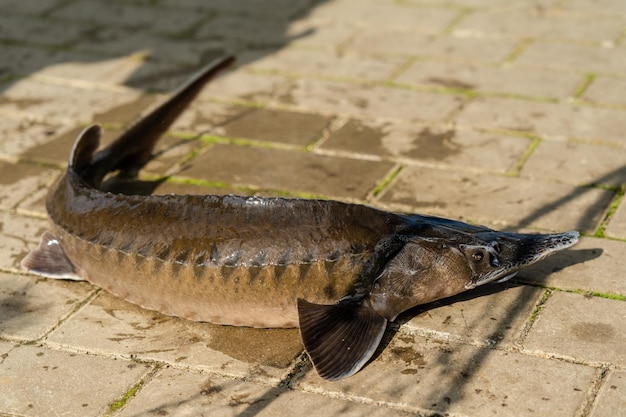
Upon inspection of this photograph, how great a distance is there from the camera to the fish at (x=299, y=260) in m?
4.23

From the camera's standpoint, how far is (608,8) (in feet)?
28.5

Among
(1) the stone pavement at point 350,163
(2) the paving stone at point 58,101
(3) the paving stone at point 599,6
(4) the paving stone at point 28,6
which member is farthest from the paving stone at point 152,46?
(3) the paving stone at point 599,6

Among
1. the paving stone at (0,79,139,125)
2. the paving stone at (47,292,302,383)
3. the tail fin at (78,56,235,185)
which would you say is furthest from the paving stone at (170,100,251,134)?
the paving stone at (47,292,302,383)

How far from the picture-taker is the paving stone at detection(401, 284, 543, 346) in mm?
4273

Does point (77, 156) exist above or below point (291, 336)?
above

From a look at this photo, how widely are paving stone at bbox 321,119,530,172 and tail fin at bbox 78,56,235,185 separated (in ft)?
3.29

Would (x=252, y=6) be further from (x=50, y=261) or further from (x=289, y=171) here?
(x=50, y=261)

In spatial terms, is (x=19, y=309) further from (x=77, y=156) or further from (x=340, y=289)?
(x=340, y=289)

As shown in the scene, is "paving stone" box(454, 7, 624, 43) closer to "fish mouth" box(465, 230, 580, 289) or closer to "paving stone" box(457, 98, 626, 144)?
"paving stone" box(457, 98, 626, 144)

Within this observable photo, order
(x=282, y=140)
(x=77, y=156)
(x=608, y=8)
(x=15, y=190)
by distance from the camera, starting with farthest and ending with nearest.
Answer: (x=608, y=8)
(x=282, y=140)
(x=15, y=190)
(x=77, y=156)

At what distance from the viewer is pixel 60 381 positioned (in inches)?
160

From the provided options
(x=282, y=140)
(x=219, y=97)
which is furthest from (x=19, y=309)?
(x=219, y=97)

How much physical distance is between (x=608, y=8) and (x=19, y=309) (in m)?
6.07

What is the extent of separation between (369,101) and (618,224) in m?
2.32
